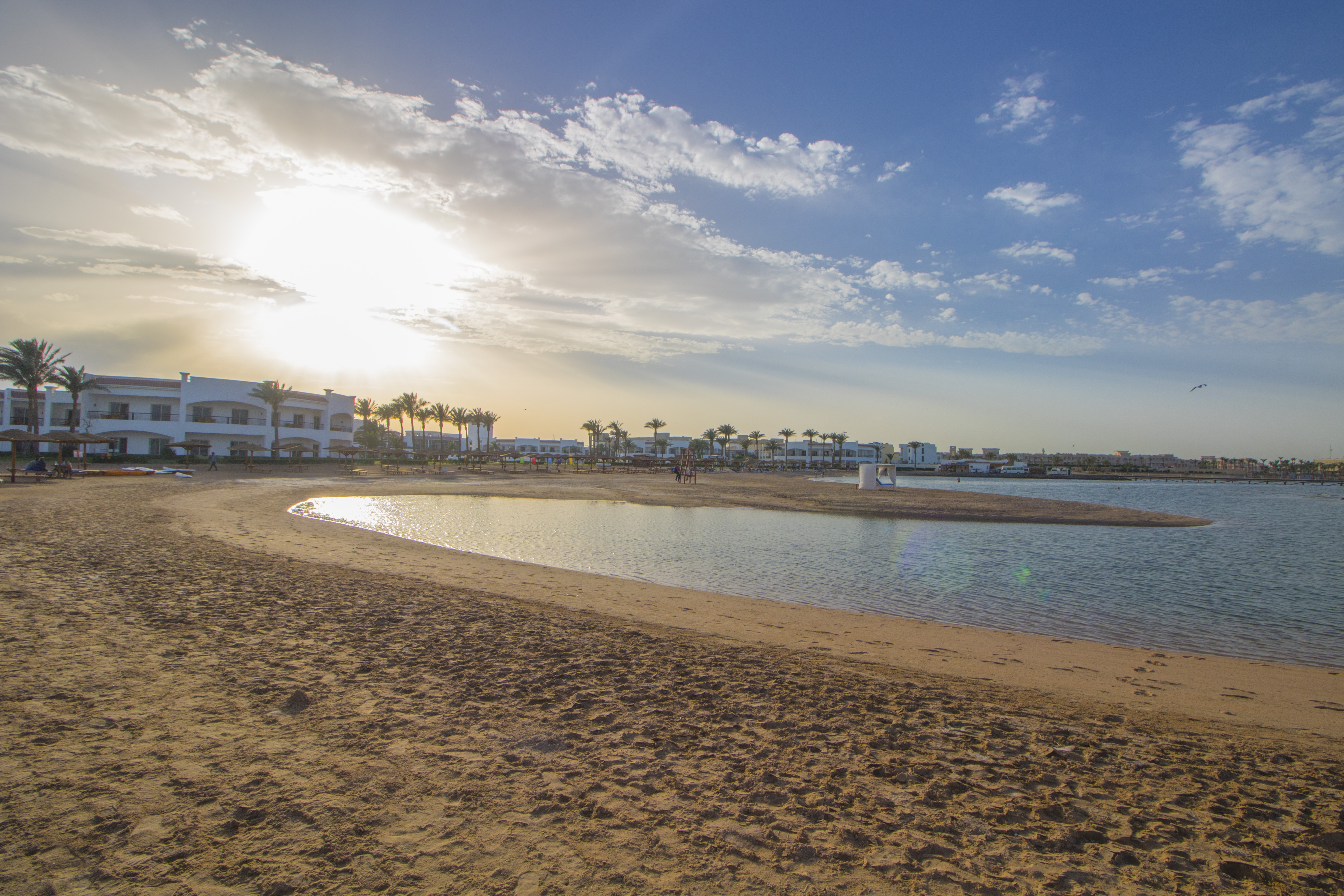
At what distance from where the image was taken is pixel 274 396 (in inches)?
2480

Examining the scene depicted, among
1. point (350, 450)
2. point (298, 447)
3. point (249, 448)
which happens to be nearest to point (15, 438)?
point (249, 448)

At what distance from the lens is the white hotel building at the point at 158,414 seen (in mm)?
59312

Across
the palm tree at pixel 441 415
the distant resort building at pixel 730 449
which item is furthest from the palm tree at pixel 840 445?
the palm tree at pixel 441 415

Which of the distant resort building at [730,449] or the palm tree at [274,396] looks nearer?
the palm tree at [274,396]

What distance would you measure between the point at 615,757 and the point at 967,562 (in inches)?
588

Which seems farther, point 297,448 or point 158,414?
point 158,414

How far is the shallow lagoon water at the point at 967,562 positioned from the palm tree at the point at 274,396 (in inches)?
1546

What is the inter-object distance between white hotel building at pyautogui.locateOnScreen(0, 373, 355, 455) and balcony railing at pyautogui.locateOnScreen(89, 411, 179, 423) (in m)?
0.05

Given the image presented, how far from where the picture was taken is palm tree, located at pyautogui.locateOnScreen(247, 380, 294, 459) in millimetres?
62625

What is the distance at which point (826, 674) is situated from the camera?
21.1 feet

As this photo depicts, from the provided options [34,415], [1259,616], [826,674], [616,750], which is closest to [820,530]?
[1259,616]

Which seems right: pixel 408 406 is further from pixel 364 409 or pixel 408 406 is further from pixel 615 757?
pixel 615 757

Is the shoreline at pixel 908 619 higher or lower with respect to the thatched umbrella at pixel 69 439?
lower

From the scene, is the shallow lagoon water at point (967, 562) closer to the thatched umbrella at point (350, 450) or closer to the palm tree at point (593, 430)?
the thatched umbrella at point (350, 450)
